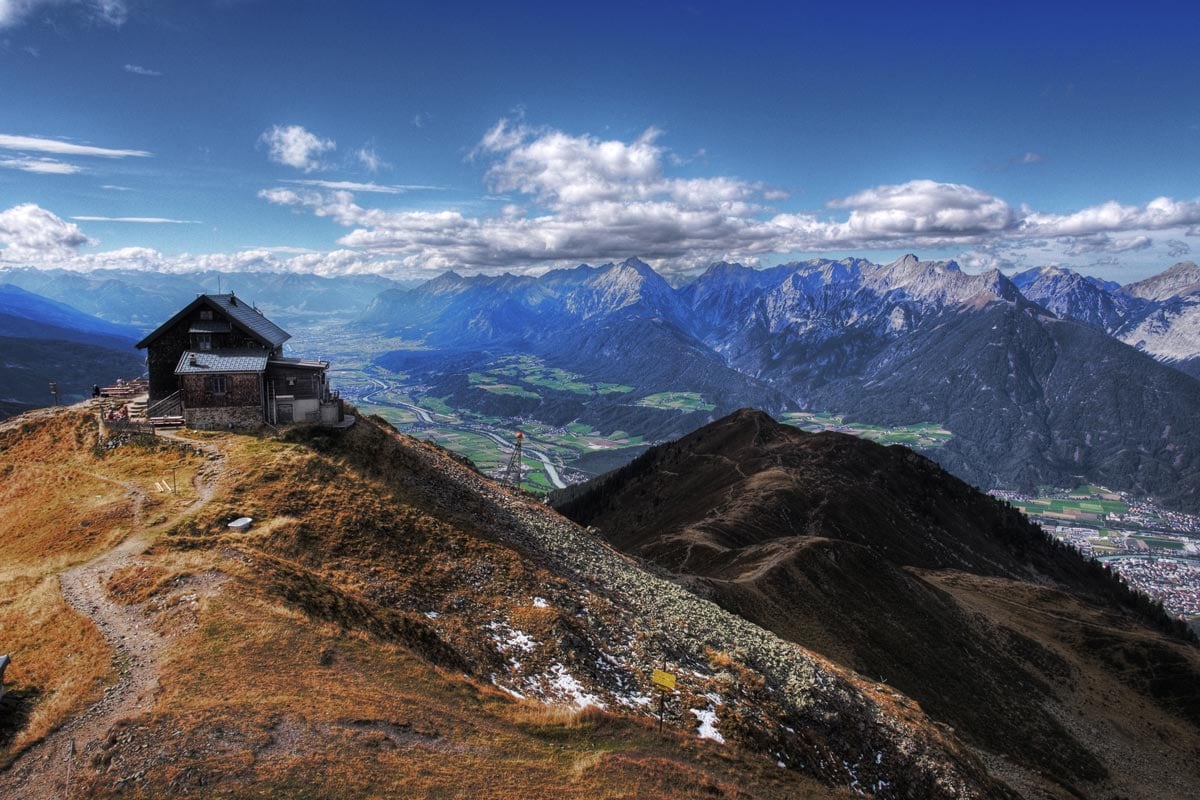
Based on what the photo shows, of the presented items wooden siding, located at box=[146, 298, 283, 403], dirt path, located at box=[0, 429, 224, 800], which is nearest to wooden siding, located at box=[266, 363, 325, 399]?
wooden siding, located at box=[146, 298, 283, 403]

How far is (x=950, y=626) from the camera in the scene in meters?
90.6

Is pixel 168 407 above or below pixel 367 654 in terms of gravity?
above

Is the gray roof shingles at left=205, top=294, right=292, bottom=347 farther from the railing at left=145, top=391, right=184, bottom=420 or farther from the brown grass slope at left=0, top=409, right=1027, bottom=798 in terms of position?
the brown grass slope at left=0, top=409, right=1027, bottom=798

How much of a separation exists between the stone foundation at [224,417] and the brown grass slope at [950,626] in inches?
1783

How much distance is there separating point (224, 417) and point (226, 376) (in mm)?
3299

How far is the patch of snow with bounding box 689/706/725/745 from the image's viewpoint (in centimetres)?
3028

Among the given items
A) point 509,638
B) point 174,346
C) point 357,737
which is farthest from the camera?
point 174,346

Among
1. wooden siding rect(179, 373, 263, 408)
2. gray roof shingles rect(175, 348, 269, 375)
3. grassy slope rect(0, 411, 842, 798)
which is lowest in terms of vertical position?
grassy slope rect(0, 411, 842, 798)

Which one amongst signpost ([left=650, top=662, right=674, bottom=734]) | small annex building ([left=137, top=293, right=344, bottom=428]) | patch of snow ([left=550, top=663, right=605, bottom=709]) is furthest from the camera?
small annex building ([left=137, top=293, right=344, bottom=428])

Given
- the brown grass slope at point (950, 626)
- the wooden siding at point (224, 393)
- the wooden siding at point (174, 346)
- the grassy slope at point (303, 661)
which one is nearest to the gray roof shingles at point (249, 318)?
the wooden siding at point (174, 346)

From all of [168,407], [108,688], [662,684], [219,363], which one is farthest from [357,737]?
[168,407]

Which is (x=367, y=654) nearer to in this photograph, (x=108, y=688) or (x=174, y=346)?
(x=108, y=688)

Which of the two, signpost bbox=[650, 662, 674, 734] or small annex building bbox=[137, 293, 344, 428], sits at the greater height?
small annex building bbox=[137, 293, 344, 428]

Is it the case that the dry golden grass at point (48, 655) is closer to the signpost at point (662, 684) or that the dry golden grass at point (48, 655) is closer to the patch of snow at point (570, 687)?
the patch of snow at point (570, 687)
